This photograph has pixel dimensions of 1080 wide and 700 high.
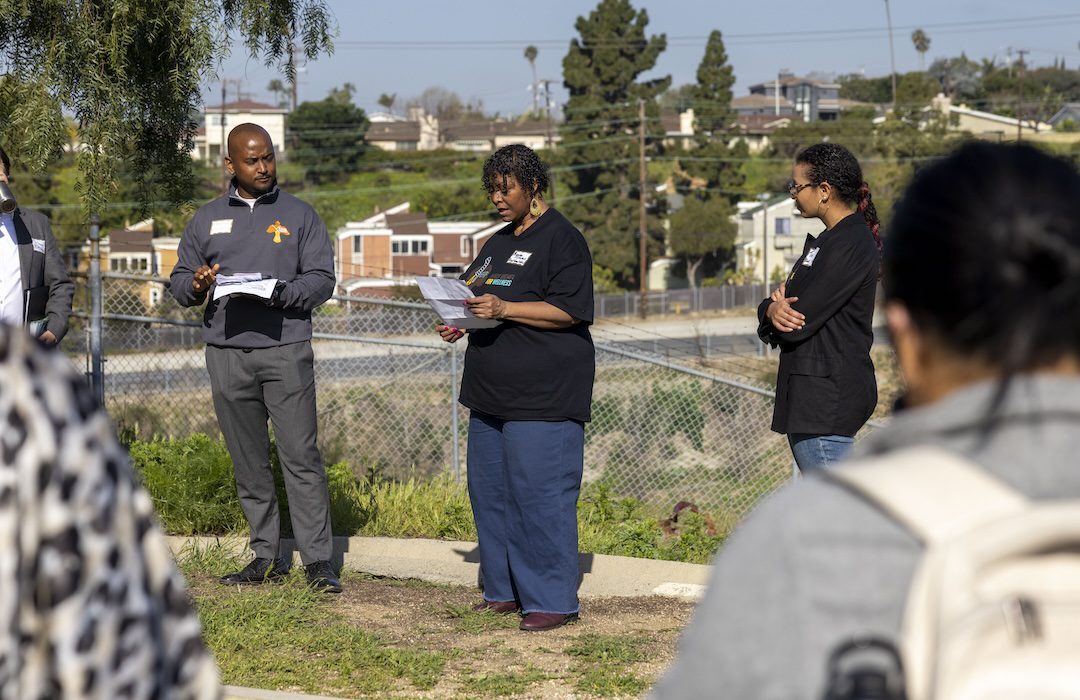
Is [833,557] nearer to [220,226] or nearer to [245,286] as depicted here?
[245,286]

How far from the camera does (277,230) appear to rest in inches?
255

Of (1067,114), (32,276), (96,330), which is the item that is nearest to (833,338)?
(32,276)

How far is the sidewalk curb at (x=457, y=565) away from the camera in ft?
22.2

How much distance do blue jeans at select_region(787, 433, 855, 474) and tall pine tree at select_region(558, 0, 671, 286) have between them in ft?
183

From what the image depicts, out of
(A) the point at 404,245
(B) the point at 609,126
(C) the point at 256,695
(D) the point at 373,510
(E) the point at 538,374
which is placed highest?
(B) the point at 609,126

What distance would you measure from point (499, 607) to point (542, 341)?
4.33ft

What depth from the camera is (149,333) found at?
14719 millimetres

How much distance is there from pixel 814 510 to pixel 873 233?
4.41 metres

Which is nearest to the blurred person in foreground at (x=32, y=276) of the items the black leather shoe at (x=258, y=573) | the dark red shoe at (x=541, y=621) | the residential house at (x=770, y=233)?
the black leather shoe at (x=258, y=573)

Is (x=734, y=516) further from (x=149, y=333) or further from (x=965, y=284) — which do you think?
(x=965, y=284)

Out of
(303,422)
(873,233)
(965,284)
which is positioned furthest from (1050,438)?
(303,422)

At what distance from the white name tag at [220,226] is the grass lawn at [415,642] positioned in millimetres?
1740

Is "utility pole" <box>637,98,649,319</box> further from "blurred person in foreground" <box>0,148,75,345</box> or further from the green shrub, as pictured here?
"blurred person in foreground" <box>0,148,75,345</box>

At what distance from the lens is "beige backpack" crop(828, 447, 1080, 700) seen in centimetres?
131
